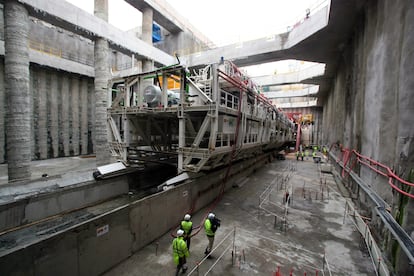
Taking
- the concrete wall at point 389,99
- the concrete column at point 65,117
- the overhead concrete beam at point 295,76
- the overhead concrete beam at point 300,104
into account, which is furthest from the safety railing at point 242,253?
the overhead concrete beam at point 300,104

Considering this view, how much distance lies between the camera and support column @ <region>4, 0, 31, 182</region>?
8.18 meters

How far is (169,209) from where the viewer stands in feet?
16.7

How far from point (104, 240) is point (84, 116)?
1796 cm

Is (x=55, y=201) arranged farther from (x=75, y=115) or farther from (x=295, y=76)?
(x=295, y=76)

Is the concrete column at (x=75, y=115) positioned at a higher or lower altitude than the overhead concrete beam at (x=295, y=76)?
lower

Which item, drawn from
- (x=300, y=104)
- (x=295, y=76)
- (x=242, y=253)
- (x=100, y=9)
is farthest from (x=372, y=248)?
(x=300, y=104)

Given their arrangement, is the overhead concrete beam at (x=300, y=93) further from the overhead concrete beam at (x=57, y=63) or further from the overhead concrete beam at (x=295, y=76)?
the overhead concrete beam at (x=57, y=63)

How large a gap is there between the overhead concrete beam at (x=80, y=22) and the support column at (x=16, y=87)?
0.78 meters

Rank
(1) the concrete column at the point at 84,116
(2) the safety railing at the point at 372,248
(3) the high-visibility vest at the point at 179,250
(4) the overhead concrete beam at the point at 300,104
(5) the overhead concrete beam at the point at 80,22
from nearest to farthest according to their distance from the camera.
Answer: (3) the high-visibility vest at the point at 179,250 < (2) the safety railing at the point at 372,248 < (5) the overhead concrete beam at the point at 80,22 < (1) the concrete column at the point at 84,116 < (4) the overhead concrete beam at the point at 300,104

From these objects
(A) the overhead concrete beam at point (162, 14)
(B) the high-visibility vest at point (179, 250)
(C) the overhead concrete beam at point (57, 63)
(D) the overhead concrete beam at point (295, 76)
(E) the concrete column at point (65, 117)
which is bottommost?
(B) the high-visibility vest at point (179, 250)

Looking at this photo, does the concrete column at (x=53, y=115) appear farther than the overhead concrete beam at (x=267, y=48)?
Yes

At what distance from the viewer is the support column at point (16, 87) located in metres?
8.18

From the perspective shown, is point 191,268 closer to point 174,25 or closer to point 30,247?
point 30,247

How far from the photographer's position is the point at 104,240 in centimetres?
359
